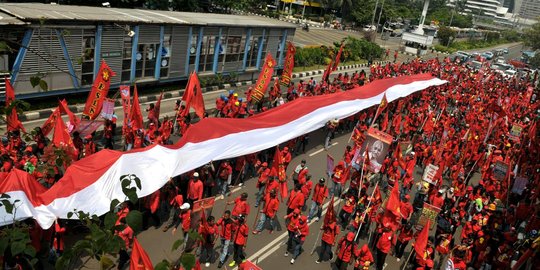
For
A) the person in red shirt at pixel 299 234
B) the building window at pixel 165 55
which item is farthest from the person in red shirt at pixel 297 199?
the building window at pixel 165 55

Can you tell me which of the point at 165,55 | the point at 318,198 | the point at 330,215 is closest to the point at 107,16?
the point at 165,55

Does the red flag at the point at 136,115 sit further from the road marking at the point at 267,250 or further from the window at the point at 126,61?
the window at the point at 126,61

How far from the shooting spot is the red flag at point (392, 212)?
1003cm

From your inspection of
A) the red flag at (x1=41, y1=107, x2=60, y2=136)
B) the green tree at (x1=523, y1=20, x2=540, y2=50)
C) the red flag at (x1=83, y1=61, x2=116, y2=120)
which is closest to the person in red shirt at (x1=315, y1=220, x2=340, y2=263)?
the red flag at (x1=41, y1=107, x2=60, y2=136)

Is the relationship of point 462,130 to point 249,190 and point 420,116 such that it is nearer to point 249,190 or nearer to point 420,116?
point 420,116

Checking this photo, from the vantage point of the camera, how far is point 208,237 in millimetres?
8758

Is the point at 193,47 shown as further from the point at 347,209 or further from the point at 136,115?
the point at 347,209

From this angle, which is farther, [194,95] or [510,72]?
[510,72]

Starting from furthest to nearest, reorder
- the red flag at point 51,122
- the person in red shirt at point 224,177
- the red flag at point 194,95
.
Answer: the red flag at point 194,95 < the person in red shirt at point 224,177 < the red flag at point 51,122

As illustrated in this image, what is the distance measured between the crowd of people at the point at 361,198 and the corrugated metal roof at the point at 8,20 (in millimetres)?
3822

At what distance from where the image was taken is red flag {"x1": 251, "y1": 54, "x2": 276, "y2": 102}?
16938 mm

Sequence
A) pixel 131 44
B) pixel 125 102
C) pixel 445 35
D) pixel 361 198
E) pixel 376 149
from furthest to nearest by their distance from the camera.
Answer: pixel 445 35 → pixel 131 44 → pixel 125 102 → pixel 376 149 → pixel 361 198

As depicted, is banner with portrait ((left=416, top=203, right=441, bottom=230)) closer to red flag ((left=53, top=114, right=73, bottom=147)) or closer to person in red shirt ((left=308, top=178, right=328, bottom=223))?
person in red shirt ((left=308, top=178, right=328, bottom=223))

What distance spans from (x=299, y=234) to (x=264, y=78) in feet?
28.2
